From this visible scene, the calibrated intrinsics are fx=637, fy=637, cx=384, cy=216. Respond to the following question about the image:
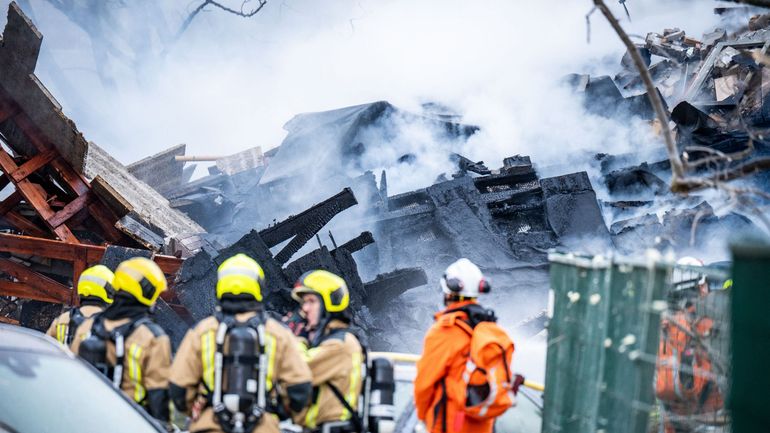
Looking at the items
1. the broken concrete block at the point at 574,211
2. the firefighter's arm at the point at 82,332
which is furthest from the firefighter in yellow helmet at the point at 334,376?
the broken concrete block at the point at 574,211

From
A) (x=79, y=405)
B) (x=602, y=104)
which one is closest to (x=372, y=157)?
(x=602, y=104)

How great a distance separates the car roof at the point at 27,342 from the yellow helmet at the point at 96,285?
1.71 m

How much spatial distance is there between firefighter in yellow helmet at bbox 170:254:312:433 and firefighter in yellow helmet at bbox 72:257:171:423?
0.63 m

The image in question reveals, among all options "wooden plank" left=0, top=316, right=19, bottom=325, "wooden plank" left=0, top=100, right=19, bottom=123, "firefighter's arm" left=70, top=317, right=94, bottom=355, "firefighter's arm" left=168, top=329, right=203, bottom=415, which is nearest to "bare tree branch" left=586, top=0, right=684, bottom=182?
"firefighter's arm" left=168, top=329, right=203, bottom=415

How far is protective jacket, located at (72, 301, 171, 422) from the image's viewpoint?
3.88 metres

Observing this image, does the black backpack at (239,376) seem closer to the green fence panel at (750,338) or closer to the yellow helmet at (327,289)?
the yellow helmet at (327,289)

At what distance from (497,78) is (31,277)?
14.7 meters

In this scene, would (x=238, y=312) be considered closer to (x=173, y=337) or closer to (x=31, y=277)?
(x=173, y=337)

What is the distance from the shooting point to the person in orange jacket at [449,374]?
3664mm

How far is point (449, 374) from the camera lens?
3707mm

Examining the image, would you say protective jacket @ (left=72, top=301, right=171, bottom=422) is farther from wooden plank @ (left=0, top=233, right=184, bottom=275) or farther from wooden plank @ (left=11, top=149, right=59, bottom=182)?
wooden plank @ (left=11, top=149, right=59, bottom=182)

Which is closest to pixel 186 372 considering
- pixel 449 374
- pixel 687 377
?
pixel 449 374

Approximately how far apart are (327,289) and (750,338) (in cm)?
253

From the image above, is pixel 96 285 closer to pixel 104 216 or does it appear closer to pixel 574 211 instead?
pixel 104 216
